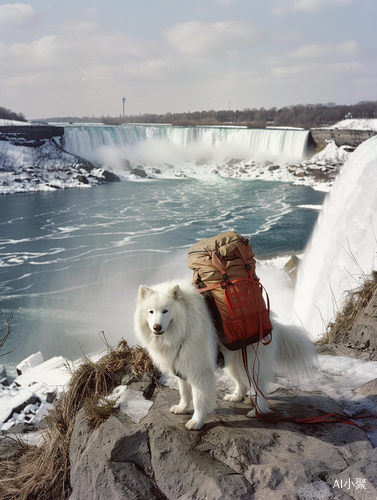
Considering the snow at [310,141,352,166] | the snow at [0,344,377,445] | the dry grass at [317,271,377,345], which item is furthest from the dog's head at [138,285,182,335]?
the snow at [310,141,352,166]

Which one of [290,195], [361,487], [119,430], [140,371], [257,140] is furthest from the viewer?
[257,140]

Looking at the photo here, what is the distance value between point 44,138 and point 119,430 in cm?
2862

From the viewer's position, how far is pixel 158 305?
2.14 m

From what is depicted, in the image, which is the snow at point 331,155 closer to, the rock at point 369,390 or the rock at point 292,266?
the rock at point 292,266

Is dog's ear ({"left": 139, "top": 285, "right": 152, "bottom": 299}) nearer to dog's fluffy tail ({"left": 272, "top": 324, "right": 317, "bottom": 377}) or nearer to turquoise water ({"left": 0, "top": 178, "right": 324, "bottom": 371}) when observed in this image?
dog's fluffy tail ({"left": 272, "top": 324, "right": 317, "bottom": 377})

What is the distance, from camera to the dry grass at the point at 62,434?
254 centimetres

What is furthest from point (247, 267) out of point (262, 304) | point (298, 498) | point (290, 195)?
point (290, 195)

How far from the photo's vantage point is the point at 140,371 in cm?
297

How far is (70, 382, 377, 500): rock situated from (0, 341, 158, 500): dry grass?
20 centimetres

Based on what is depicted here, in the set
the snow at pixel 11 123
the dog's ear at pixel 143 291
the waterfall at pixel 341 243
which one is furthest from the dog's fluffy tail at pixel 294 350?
the snow at pixel 11 123

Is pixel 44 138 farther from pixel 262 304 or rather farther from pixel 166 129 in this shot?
pixel 262 304

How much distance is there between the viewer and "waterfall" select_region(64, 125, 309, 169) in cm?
2738

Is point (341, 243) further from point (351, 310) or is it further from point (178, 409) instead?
point (178, 409)

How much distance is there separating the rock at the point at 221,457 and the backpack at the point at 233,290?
1.76 ft
